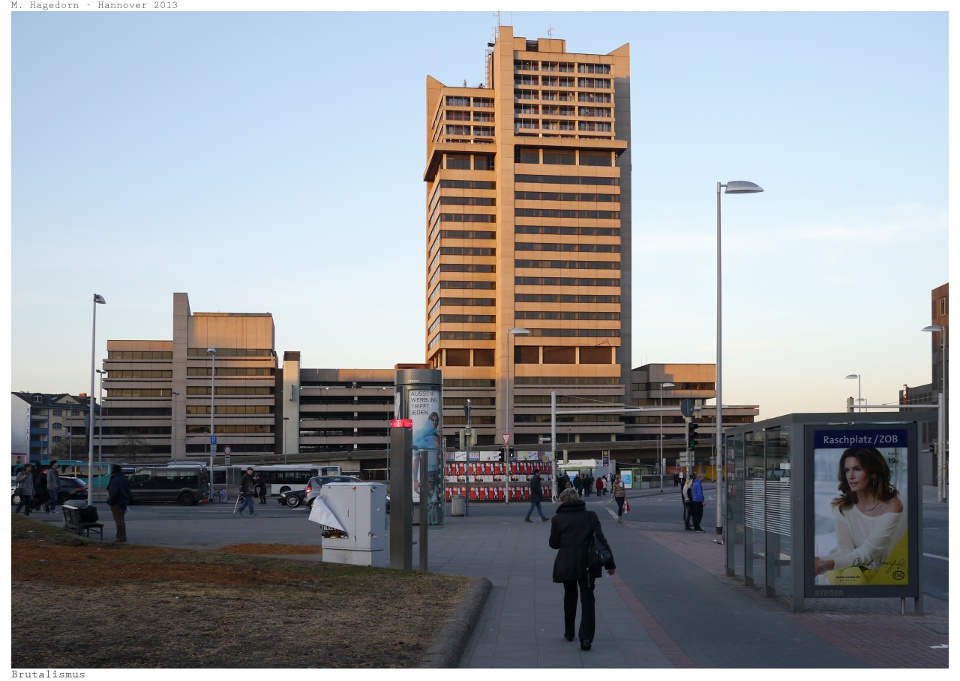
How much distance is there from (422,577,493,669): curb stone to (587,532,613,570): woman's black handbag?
1444 mm

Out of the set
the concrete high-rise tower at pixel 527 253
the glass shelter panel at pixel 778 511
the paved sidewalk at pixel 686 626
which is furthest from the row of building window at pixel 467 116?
the glass shelter panel at pixel 778 511

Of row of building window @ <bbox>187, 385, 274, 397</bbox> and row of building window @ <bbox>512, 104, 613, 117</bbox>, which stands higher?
row of building window @ <bbox>512, 104, 613, 117</bbox>

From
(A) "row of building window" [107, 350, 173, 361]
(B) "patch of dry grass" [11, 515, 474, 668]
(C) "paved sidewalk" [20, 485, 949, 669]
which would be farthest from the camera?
(A) "row of building window" [107, 350, 173, 361]

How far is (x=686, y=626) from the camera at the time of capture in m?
12.2

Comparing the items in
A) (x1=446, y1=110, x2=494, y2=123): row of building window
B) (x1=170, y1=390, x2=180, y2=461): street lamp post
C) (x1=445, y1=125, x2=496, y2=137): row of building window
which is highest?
(x1=446, y1=110, x2=494, y2=123): row of building window

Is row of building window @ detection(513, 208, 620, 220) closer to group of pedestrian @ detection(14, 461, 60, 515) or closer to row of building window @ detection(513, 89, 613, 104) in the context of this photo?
row of building window @ detection(513, 89, 613, 104)

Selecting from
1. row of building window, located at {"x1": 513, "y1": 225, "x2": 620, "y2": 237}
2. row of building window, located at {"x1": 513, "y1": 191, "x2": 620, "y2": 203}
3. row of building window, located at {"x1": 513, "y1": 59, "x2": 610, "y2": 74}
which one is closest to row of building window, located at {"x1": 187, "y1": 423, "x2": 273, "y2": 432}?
row of building window, located at {"x1": 513, "y1": 225, "x2": 620, "y2": 237}

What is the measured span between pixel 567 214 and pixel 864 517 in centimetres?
12607

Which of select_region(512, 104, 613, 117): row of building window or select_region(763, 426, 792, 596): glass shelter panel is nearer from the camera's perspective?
select_region(763, 426, 792, 596): glass shelter panel

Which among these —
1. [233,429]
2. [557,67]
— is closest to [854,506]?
[233,429]

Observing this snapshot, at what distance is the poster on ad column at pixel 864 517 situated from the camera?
1323 centimetres

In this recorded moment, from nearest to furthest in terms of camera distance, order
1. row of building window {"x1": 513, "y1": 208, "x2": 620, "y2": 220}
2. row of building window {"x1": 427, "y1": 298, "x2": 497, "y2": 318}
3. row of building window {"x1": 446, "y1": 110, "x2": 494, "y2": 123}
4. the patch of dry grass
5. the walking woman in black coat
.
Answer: the patch of dry grass < the walking woman in black coat < row of building window {"x1": 513, "y1": 208, "x2": 620, "y2": 220} < row of building window {"x1": 427, "y1": 298, "x2": 497, "y2": 318} < row of building window {"x1": 446, "y1": 110, "x2": 494, "y2": 123}

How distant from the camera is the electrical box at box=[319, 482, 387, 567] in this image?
18312 mm

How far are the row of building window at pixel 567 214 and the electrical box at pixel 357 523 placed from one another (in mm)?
119955
